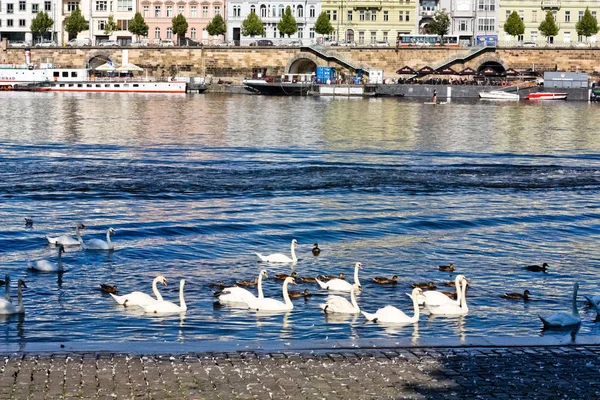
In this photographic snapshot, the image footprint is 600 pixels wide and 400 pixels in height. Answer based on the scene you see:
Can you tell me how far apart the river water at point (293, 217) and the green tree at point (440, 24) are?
4890cm

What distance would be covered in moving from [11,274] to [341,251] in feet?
26.2

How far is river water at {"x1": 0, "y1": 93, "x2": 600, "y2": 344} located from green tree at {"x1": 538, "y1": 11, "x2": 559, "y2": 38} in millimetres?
49673

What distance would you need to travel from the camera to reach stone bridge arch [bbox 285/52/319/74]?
11744 cm

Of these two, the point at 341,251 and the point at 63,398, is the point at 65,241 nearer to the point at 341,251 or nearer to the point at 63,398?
the point at 341,251

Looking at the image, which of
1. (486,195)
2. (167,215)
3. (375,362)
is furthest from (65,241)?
Result: (486,195)

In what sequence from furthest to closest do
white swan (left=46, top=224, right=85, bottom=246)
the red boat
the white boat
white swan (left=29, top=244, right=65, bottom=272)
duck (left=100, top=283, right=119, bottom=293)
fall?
the red boat, the white boat, white swan (left=46, top=224, right=85, bottom=246), white swan (left=29, top=244, right=65, bottom=272), duck (left=100, top=283, right=119, bottom=293)

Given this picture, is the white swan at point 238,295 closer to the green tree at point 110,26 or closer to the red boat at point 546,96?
the red boat at point 546,96

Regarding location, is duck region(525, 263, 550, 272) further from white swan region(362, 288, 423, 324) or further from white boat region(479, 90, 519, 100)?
white boat region(479, 90, 519, 100)

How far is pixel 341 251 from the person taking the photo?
28422mm

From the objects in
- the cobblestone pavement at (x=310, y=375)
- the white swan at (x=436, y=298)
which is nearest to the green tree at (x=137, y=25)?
the white swan at (x=436, y=298)

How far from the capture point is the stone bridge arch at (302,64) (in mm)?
117438

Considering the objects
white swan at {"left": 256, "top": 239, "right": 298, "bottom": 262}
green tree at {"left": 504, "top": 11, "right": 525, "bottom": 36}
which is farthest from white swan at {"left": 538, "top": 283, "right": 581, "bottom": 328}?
green tree at {"left": 504, "top": 11, "right": 525, "bottom": 36}

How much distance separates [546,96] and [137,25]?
41.3m

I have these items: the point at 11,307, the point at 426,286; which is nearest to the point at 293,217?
the point at 426,286
